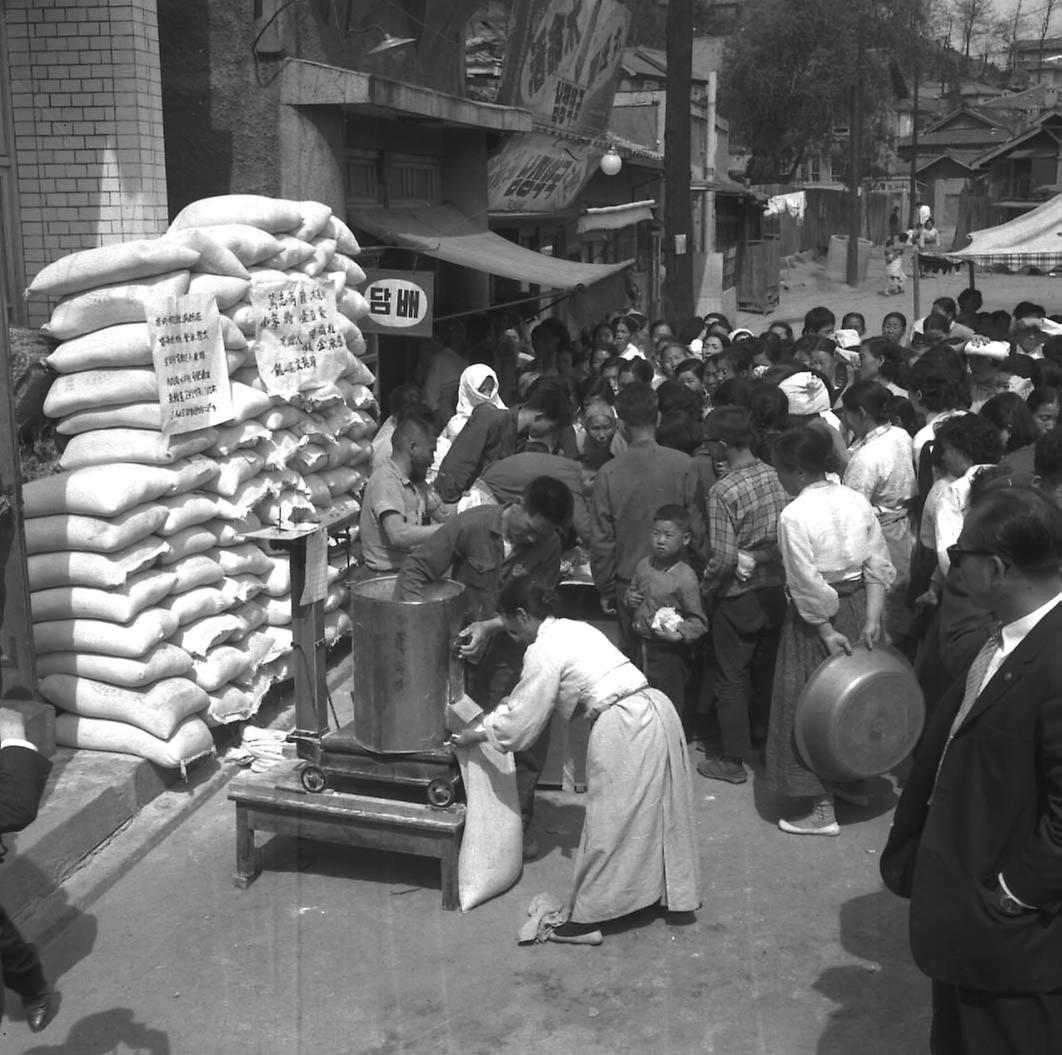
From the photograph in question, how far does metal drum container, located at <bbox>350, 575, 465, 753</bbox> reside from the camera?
5160mm

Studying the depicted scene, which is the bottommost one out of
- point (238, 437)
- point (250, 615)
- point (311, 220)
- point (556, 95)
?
point (250, 615)

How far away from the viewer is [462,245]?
11.1 metres

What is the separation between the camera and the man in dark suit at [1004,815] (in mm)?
3006

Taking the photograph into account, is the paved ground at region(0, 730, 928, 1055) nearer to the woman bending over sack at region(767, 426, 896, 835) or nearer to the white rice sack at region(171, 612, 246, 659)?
→ the woman bending over sack at region(767, 426, 896, 835)

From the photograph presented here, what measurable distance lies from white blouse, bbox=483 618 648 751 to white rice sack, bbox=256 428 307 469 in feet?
8.57

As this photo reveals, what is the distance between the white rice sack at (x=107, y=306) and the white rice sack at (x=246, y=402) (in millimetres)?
618

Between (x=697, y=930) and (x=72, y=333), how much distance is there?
146 inches

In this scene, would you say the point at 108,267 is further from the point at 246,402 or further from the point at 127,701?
the point at 127,701

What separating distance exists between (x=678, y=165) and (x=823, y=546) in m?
11.8

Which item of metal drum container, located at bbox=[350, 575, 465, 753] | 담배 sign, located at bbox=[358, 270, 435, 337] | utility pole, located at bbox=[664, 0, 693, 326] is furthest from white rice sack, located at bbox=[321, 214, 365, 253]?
utility pole, located at bbox=[664, 0, 693, 326]

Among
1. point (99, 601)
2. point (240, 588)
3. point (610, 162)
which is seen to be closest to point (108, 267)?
point (99, 601)

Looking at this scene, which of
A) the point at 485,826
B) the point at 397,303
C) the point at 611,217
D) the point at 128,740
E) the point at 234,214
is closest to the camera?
the point at 485,826

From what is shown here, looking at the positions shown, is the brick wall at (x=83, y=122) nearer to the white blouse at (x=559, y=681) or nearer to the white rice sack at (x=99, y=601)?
the white rice sack at (x=99, y=601)

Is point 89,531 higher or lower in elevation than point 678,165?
lower
